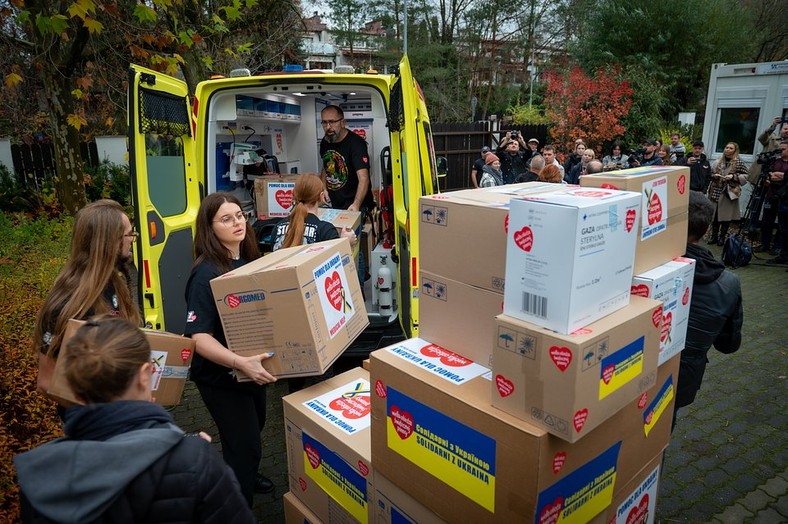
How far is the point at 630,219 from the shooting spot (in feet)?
5.58

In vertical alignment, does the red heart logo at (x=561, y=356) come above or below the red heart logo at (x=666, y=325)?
above

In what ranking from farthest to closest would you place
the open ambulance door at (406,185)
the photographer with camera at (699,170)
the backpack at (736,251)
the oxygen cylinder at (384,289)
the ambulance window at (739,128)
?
1. the ambulance window at (739,128)
2. the photographer with camera at (699,170)
3. the backpack at (736,251)
4. the oxygen cylinder at (384,289)
5. the open ambulance door at (406,185)

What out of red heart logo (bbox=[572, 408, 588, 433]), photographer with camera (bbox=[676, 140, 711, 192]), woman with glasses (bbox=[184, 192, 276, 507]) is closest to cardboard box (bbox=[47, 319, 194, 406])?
woman with glasses (bbox=[184, 192, 276, 507])

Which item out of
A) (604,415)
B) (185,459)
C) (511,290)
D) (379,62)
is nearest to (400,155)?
(511,290)

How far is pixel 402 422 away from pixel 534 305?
2.39 feet

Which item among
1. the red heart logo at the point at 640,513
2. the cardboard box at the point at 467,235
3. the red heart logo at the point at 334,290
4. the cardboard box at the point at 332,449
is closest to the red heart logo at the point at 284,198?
the red heart logo at the point at 334,290

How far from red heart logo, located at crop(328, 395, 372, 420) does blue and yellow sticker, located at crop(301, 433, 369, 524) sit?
181mm

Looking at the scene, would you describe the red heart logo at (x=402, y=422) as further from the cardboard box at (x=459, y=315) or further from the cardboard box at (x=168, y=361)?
the cardboard box at (x=168, y=361)

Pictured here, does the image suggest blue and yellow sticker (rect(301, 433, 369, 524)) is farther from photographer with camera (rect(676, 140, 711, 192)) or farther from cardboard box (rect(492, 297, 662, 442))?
photographer with camera (rect(676, 140, 711, 192))

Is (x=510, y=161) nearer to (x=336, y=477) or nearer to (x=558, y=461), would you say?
(x=336, y=477)

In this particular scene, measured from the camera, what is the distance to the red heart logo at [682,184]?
2240 mm

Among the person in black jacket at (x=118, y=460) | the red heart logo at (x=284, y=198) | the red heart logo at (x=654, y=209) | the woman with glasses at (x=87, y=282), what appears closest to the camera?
the person in black jacket at (x=118, y=460)

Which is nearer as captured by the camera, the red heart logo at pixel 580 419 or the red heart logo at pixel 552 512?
the red heart logo at pixel 580 419

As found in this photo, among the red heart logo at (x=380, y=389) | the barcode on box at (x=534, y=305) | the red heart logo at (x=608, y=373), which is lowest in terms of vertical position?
the red heart logo at (x=380, y=389)
